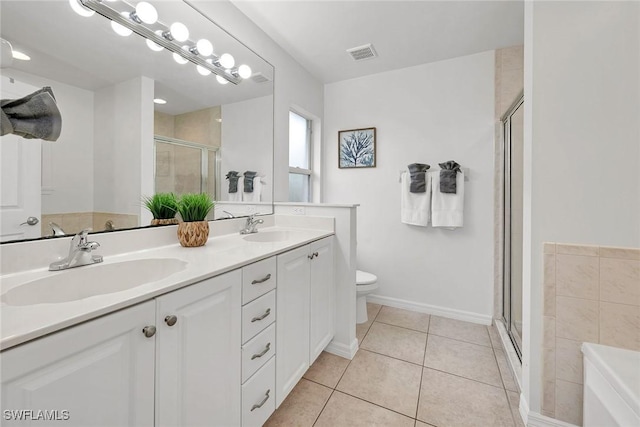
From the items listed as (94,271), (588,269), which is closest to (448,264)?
(588,269)

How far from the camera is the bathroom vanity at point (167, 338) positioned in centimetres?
54

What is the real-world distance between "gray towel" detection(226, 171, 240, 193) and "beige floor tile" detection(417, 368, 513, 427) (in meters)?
1.76

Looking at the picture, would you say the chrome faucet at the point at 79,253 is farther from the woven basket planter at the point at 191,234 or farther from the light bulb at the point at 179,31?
the light bulb at the point at 179,31

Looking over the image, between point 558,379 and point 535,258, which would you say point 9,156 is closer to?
point 535,258

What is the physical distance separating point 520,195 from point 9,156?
2611 millimetres

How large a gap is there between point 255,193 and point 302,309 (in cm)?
101

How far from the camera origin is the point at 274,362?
1.22 metres

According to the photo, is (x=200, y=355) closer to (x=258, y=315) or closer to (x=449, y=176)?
(x=258, y=315)

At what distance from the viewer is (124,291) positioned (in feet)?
2.31

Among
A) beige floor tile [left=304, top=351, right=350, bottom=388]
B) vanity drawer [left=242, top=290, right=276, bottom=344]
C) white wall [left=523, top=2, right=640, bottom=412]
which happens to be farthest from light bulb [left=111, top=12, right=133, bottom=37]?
beige floor tile [left=304, top=351, right=350, bottom=388]

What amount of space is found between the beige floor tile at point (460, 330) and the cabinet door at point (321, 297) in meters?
1.03

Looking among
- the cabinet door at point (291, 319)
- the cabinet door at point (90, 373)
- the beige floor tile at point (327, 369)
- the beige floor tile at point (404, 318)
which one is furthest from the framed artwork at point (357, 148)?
the cabinet door at point (90, 373)

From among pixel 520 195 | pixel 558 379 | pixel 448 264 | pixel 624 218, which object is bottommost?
pixel 558 379

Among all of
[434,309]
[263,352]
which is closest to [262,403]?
[263,352]
